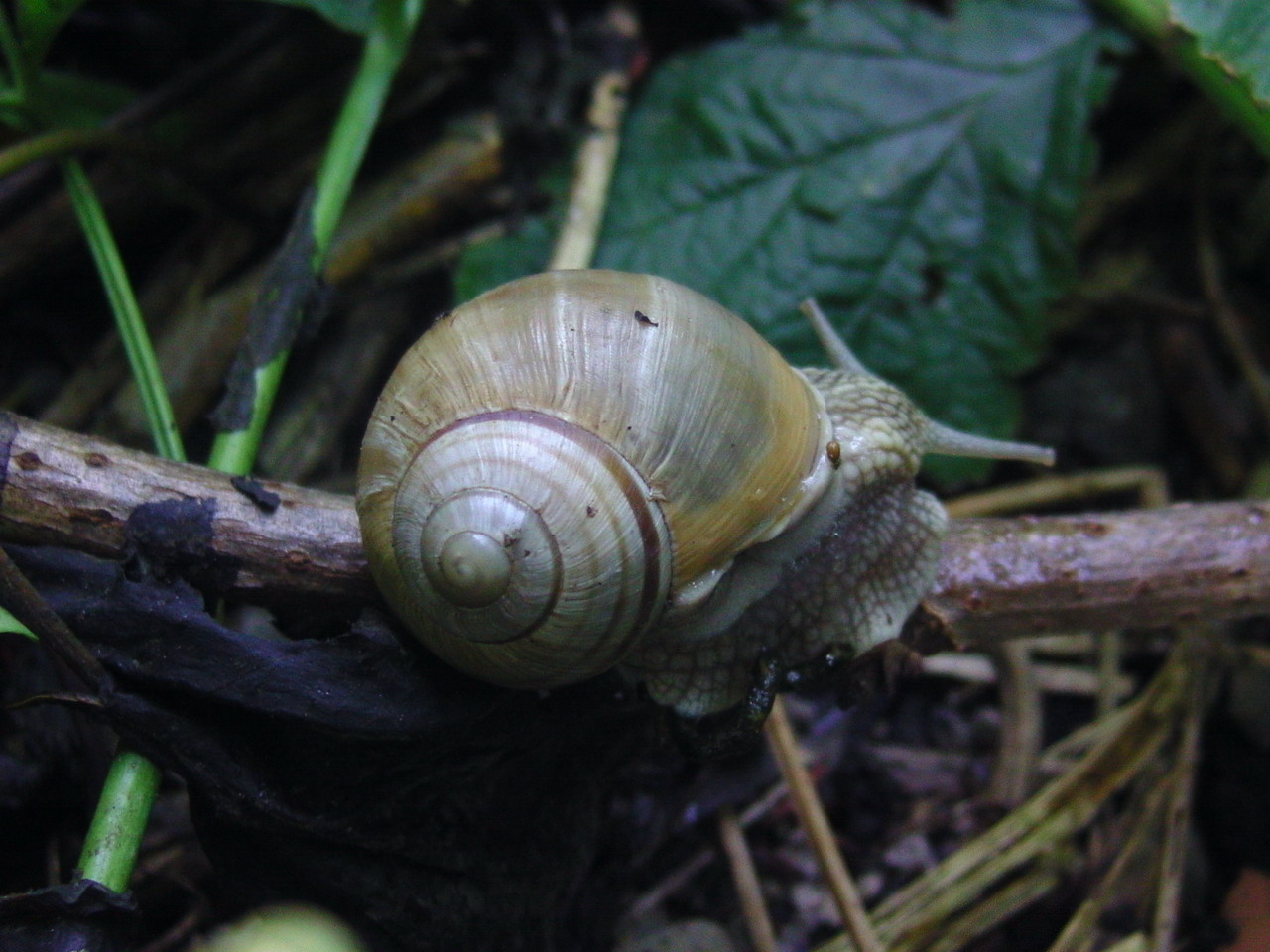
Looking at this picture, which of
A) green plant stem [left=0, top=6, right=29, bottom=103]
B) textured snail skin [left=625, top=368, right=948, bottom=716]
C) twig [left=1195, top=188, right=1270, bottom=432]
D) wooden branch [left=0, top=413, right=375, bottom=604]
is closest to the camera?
wooden branch [left=0, top=413, right=375, bottom=604]

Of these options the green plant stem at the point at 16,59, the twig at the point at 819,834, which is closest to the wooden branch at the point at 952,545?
the twig at the point at 819,834

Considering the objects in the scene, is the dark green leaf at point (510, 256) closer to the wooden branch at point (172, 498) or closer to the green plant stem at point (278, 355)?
the green plant stem at point (278, 355)

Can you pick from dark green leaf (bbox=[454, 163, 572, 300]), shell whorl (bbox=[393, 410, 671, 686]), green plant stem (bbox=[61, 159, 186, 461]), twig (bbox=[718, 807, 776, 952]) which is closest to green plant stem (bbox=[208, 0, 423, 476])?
green plant stem (bbox=[61, 159, 186, 461])

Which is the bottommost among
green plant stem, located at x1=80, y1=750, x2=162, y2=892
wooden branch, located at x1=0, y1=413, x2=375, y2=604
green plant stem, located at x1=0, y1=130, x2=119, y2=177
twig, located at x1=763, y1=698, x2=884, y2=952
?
twig, located at x1=763, y1=698, x2=884, y2=952

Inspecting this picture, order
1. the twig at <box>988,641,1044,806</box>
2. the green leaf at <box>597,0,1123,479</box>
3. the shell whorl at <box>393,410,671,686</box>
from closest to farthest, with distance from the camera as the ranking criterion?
the shell whorl at <box>393,410,671,686</box>
the twig at <box>988,641,1044,806</box>
the green leaf at <box>597,0,1123,479</box>

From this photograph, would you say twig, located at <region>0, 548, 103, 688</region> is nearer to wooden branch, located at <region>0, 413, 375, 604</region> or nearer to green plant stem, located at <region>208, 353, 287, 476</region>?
wooden branch, located at <region>0, 413, 375, 604</region>
